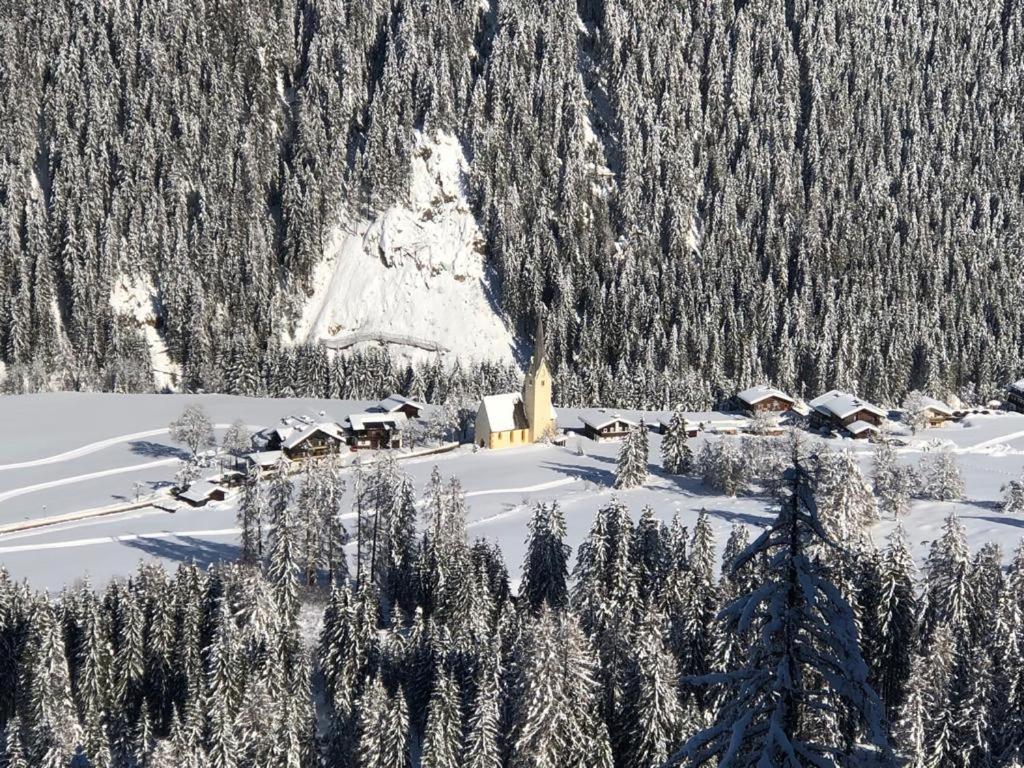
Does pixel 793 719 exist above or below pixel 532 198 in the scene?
below

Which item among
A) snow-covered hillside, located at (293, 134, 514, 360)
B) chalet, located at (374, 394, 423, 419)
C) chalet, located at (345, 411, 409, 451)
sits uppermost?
snow-covered hillside, located at (293, 134, 514, 360)

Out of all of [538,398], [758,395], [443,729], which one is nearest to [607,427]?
[538,398]

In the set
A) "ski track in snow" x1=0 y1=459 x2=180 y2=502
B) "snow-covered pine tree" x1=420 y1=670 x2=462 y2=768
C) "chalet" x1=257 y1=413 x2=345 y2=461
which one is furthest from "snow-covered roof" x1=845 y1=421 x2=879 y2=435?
"snow-covered pine tree" x1=420 y1=670 x2=462 y2=768

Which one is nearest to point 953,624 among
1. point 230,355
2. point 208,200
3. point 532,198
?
point 230,355

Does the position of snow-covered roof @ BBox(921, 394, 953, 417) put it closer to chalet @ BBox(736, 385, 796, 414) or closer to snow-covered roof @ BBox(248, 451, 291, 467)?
chalet @ BBox(736, 385, 796, 414)

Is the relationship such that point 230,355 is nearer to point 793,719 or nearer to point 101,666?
point 101,666

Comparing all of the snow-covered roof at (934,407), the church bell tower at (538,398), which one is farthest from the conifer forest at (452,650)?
the snow-covered roof at (934,407)
